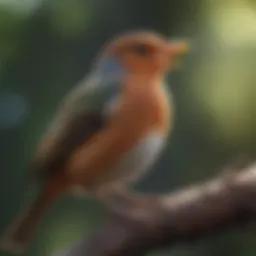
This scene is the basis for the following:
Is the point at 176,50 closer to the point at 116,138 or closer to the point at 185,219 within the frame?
the point at 116,138

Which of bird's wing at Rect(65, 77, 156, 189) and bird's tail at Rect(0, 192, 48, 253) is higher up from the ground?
bird's wing at Rect(65, 77, 156, 189)

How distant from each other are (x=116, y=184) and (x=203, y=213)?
0.15 meters

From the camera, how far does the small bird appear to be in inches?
43.3

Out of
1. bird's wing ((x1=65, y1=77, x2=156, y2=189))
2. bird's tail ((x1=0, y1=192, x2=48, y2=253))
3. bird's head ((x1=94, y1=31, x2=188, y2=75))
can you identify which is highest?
bird's head ((x1=94, y1=31, x2=188, y2=75))

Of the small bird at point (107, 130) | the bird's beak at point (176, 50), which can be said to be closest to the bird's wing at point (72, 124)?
the small bird at point (107, 130)

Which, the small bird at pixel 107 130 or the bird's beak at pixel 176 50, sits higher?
the bird's beak at pixel 176 50

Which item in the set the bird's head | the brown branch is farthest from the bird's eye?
the brown branch

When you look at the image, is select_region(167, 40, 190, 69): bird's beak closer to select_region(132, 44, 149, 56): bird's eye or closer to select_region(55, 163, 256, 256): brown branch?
select_region(132, 44, 149, 56): bird's eye

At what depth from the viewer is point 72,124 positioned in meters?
1.11

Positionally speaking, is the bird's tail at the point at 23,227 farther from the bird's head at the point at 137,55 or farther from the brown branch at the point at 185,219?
the bird's head at the point at 137,55

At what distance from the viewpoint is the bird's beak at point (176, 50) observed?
3.70 ft

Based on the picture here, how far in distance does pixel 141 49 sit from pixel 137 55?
0.04 feet

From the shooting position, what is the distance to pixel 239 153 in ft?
3.68

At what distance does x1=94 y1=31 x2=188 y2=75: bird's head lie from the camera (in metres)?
1.11
